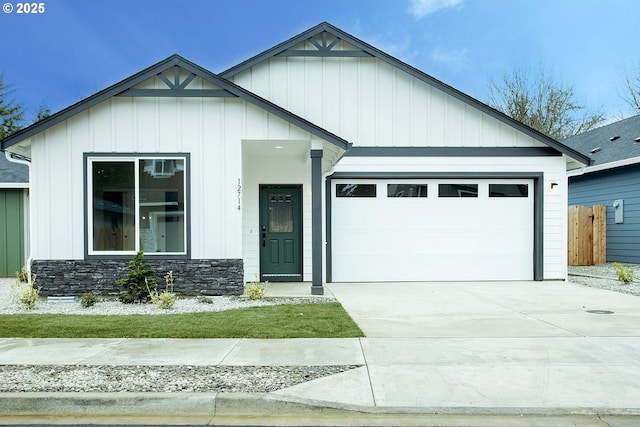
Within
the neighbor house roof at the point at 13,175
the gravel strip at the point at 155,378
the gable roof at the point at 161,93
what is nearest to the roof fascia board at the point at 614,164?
the gable roof at the point at 161,93

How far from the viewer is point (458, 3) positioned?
2739 centimetres

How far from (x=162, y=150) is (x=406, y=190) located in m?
5.74

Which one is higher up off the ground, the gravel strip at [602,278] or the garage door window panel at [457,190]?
the garage door window panel at [457,190]

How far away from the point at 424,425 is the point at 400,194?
28.2ft

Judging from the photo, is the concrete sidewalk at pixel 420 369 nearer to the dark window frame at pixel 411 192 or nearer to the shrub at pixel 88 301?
the shrub at pixel 88 301

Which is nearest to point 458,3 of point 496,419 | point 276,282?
point 276,282

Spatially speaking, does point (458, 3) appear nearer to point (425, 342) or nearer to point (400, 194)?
point (400, 194)

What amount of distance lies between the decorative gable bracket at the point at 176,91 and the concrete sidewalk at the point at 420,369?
482cm

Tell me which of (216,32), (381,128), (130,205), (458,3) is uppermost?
(216,32)

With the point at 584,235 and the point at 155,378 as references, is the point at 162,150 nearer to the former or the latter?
the point at 155,378

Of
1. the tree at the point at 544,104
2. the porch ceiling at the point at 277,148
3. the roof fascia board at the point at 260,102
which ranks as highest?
the tree at the point at 544,104

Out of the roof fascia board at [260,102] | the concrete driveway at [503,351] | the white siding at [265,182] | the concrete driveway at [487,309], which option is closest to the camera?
the concrete driveway at [503,351]

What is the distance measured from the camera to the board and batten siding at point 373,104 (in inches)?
467

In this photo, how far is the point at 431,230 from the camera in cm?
1194
